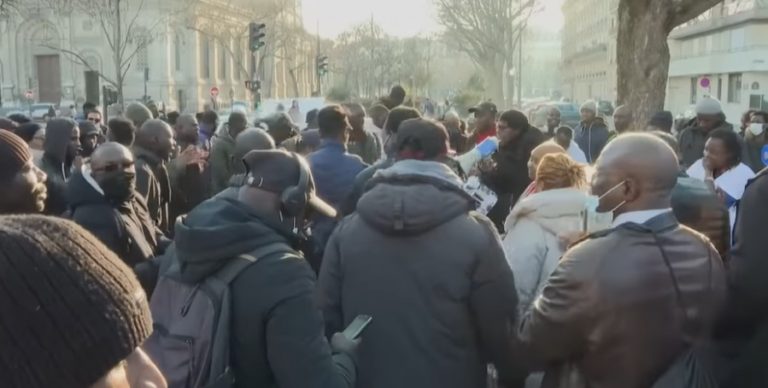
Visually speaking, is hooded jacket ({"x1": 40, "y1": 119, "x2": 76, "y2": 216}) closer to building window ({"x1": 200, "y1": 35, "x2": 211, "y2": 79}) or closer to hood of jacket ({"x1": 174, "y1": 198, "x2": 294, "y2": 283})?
hood of jacket ({"x1": 174, "y1": 198, "x2": 294, "y2": 283})

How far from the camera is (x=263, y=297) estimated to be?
273 cm

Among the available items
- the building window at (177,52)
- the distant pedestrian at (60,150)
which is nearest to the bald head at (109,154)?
the distant pedestrian at (60,150)

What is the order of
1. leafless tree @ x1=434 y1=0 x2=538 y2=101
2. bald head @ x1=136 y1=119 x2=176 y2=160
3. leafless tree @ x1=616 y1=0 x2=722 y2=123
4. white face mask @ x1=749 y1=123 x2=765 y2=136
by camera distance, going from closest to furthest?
bald head @ x1=136 y1=119 x2=176 y2=160 → white face mask @ x1=749 y1=123 x2=765 y2=136 → leafless tree @ x1=616 y1=0 x2=722 y2=123 → leafless tree @ x1=434 y1=0 x2=538 y2=101

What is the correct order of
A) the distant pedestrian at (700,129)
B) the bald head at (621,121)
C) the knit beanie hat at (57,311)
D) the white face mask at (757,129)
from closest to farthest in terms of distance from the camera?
1. the knit beanie hat at (57,311)
2. the distant pedestrian at (700,129)
3. the white face mask at (757,129)
4. the bald head at (621,121)

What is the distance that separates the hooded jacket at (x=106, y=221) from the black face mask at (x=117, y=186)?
4 centimetres

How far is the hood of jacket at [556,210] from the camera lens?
429 centimetres

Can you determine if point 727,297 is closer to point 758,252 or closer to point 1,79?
point 758,252

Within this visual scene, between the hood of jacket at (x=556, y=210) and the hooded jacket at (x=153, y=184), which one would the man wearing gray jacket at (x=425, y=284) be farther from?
the hooded jacket at (x=153, y=184)

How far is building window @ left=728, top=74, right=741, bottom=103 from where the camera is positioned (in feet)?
160

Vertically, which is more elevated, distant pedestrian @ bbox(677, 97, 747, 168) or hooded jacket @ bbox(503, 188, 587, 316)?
distant pedestrian @ bbox(677, 97, 747, 168)

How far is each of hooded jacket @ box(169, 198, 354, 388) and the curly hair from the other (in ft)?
6.58

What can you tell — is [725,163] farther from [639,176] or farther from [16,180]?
[16,180]

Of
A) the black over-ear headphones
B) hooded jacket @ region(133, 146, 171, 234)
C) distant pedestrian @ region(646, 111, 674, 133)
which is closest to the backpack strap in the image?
the black over-ear headphones

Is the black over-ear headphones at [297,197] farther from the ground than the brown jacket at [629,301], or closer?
farther from the ground
